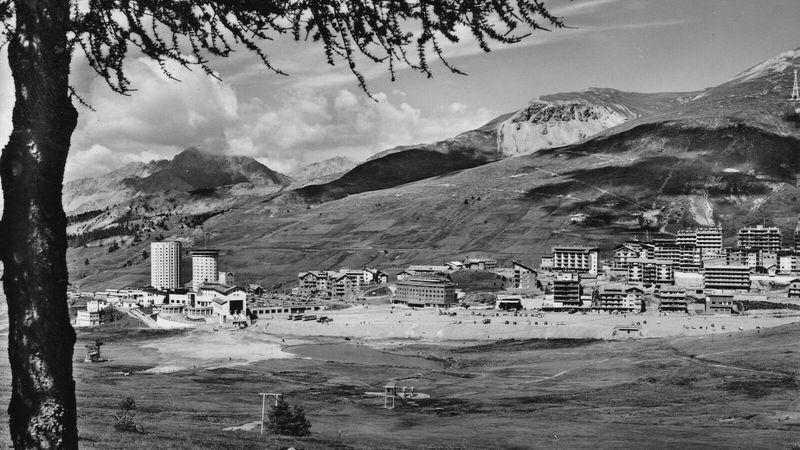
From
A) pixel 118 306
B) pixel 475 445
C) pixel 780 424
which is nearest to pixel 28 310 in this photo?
pixel 475 445

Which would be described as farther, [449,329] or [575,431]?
[449,329]

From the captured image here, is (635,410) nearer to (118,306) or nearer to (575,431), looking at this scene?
(575,431)

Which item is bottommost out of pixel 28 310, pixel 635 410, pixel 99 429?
pixel 635 410

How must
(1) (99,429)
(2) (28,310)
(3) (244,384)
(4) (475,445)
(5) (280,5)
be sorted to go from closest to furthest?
(2) (28,310) → (5) (280,5) → (1) (99,429) → (4) (475,445) → (3) (244,384)

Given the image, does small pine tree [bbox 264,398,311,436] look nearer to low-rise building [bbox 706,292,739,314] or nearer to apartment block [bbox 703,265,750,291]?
low-rise building [bbox 706,292,739,314]

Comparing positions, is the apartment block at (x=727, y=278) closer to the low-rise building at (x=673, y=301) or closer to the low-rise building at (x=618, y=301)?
the low-rise building at (x=618, y=301)

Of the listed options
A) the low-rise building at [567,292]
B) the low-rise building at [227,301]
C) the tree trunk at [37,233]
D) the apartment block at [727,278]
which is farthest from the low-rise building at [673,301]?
the tree trunk at [37,233]

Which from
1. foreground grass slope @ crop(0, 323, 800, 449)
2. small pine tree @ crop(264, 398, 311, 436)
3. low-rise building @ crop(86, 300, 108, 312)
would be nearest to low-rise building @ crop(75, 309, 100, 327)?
low-rise building @ crop(86, 300, 108, 312)
